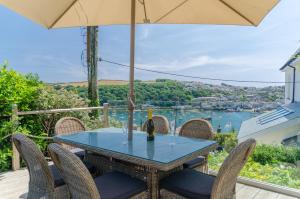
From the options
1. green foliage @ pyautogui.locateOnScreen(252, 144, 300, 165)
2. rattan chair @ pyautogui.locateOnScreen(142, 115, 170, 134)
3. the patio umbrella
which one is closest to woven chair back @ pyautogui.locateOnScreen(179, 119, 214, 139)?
rattan chair @ pyautogui.locateOnScreen(142, 115, 170, 134)

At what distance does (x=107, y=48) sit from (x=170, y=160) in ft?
22.8

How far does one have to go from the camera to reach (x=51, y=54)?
8.40 m

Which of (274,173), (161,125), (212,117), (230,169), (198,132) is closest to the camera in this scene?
(230,169)

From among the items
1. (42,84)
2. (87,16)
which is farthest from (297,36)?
(42,84)

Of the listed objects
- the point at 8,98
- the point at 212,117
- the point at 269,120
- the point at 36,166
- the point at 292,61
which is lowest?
the point at 36,166

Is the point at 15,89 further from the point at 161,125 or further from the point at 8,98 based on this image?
the point at 161,125

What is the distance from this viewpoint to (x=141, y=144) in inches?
108

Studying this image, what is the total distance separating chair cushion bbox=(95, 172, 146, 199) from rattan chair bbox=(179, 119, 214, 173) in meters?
0.83

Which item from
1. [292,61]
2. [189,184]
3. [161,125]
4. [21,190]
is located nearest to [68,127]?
[21,190]

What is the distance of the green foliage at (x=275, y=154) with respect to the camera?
402cm

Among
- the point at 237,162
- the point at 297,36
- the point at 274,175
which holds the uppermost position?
the point at 297,36

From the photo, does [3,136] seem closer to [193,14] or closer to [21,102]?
[21,102]

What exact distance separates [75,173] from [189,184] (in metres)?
1.02

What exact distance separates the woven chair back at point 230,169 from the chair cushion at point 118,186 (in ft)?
2.15
